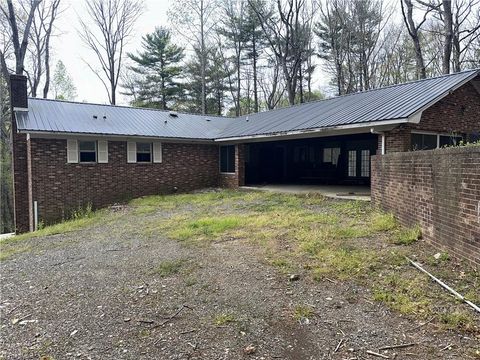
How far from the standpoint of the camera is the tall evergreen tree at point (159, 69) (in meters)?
29.7

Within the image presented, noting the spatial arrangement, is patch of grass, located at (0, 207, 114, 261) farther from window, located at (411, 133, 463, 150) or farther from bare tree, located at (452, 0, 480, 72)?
bare tree, located at (452, 0, 480, 72)

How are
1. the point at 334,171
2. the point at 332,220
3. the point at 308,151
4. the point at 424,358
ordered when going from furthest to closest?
the point at 308,151, the point at 334,171, the point at 332,220, the point at 424,358

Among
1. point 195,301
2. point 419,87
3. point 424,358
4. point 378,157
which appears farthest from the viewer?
point 419,87

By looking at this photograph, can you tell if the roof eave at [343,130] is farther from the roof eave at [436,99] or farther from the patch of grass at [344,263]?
the patch of grass at [344,263]

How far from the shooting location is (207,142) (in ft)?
55.8

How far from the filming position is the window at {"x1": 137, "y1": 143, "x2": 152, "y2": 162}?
15.1m

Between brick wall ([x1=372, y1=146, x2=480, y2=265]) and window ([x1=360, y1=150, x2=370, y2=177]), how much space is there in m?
7.52

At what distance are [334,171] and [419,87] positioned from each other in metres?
5.69

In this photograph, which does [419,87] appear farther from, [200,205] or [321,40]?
[321,40]

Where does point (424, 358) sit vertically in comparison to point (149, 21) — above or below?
below

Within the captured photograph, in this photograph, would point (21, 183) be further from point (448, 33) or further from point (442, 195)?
point (448, 33)

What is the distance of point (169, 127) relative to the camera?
55.2 ft

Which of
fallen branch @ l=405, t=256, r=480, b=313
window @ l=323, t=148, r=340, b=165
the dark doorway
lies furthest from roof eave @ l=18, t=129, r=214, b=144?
fallen branch @ l=405, t=256, r=480, b=313

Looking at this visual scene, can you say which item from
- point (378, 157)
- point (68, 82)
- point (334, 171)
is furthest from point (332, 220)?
point (68, 82)
